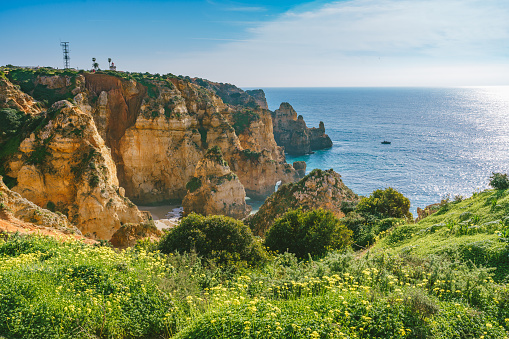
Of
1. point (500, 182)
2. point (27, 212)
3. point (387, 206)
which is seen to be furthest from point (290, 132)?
point (27, 212)

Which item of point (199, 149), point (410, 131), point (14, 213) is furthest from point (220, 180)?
point (410, 131)

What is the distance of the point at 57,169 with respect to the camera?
87.2 ft

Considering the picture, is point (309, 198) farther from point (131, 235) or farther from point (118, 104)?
point (118, 104)

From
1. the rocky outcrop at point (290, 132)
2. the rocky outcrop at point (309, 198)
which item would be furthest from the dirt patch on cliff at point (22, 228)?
the rocky outcrop at point (290, 132)

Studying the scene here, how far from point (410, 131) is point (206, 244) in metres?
108

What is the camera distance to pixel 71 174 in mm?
26750

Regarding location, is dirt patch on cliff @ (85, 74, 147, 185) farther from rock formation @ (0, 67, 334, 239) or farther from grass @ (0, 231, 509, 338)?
grass @ (0, 231, 509, 338)

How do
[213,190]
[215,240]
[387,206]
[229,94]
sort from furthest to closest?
1. [229,94]
2. [213,190]
3. [387,206]
4. [215,240]

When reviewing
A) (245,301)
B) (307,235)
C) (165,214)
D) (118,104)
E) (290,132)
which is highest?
(118,104)

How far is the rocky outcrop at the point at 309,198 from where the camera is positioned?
2689 centimetres

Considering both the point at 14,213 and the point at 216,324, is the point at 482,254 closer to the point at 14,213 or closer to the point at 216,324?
the point at 216,324

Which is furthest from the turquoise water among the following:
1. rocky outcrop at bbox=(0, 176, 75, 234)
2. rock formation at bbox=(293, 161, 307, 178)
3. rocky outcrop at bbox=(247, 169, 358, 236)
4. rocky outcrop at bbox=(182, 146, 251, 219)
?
rocky outcrop at bbox=(0, 176, 75, 234)

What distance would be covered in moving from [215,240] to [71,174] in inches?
719

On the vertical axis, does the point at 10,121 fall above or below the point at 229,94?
below
